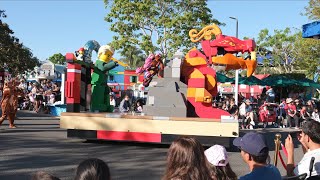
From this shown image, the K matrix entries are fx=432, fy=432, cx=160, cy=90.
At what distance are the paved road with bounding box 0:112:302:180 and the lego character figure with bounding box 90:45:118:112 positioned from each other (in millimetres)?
1361

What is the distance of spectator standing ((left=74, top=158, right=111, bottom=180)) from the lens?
2859 mm

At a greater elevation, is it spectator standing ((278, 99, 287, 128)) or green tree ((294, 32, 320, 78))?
green tree ((294, 32, 320, 78))

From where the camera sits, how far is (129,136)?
37.6ft

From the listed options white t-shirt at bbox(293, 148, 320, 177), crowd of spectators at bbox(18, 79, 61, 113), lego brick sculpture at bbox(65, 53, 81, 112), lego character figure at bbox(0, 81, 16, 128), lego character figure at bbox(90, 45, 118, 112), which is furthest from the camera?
crowd of spectators at bbox(18, 79, 61, 113)

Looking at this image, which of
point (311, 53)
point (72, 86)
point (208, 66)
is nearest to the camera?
point (72, 86)

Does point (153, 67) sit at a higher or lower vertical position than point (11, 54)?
lower

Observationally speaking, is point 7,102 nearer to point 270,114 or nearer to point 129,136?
point 129,136

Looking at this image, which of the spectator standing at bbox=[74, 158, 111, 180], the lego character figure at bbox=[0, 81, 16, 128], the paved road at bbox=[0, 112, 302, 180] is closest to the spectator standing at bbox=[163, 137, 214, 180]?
the spectator standing at bbox=[74, 158, 111, 180]

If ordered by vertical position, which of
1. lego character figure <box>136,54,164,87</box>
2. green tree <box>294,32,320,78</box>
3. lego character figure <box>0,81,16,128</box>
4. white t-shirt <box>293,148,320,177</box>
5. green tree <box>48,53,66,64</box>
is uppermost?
green tree <box>48,53,66,64</box>

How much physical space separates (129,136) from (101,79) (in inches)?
95.6

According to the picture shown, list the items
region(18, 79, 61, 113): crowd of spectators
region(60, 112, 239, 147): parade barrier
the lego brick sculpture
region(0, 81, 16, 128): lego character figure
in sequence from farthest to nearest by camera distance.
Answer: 1. region(18, 79, 61, 113): crowd of spectators
2. region(0, 81, 16, 128): lego character figure
3. the lego brick sculpture
4. region(60, 112, 239, 147): parade barrier

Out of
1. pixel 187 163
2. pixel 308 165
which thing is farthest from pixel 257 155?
pixel 308 165

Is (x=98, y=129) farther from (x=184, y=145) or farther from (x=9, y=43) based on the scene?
(x=9, y=43)

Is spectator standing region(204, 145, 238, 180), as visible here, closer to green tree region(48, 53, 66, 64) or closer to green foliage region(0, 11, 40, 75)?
green foliage region(0, 11, 40, 75)
